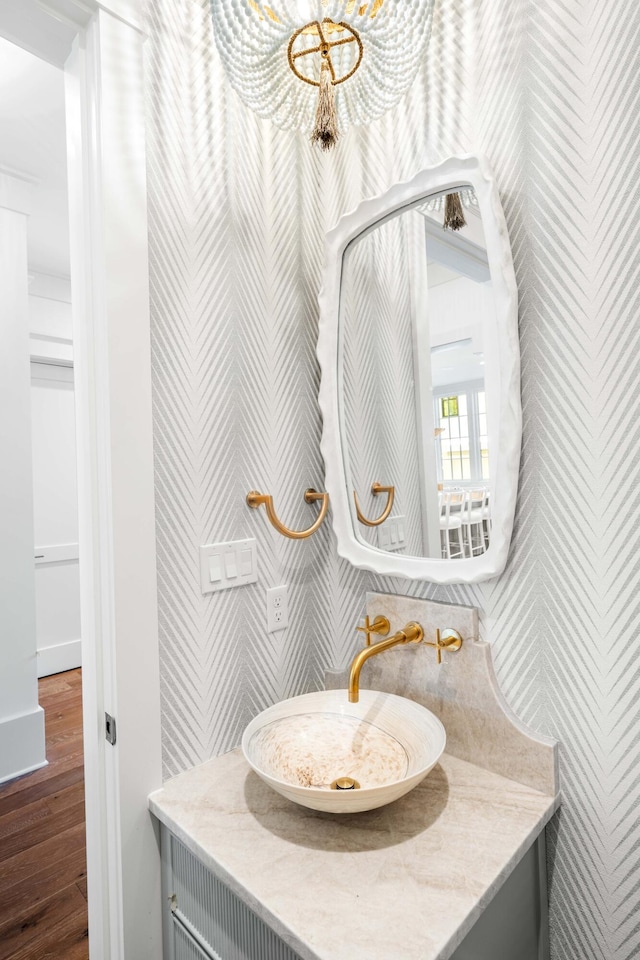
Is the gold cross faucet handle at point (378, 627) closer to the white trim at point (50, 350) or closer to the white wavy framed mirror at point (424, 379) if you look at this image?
the white wavy framed mirror at point (424, 379)

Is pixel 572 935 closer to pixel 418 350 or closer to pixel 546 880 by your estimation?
pixel 546 880

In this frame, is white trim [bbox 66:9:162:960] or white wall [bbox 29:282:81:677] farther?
white wall [bbox 29:282:81:677]

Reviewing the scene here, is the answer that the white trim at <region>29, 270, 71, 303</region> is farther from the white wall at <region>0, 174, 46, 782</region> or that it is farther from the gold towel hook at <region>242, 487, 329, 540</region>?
the gold towel hook at <region>242, 487, 329, 540</region>

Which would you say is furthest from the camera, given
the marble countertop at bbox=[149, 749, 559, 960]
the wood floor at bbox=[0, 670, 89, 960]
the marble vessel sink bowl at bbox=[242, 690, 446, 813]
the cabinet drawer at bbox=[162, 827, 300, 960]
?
the wood floor at bbox=[0, 670, 89, 960]

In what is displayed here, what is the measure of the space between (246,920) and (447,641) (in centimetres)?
56

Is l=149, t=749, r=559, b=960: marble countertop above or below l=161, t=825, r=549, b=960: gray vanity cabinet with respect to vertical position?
above

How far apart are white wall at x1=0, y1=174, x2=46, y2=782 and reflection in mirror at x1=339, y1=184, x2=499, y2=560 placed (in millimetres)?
1980

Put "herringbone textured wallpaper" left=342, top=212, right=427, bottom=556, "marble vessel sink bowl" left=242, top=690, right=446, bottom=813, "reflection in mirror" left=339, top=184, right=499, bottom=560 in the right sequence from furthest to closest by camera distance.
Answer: "herringbone textured wallpaper" left=342, top=212, right=427, bottom=556 < "reflection in mirror" left=339, top=184, right=499, bottom=560 < "marble vessel sink bowl" left=242, top=690, right=446, bottom=813

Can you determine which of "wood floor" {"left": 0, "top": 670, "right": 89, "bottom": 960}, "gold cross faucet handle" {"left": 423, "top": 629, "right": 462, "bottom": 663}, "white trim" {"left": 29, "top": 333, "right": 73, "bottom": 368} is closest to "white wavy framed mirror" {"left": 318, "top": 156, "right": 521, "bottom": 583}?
"gold cross faucet handle" {"left": 423, "top": 629, "right": 462, "bottom": 663}

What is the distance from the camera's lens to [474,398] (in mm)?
987

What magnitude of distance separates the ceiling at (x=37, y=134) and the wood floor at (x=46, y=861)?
2.49 metres

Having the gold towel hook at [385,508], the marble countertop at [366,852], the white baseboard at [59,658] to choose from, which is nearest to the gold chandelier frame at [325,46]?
the gold towel hook at [385,508]

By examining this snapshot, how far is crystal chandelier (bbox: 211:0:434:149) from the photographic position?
899 millimetres

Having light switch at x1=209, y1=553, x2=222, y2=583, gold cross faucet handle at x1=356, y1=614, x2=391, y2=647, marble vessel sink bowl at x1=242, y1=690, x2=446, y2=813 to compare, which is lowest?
marble vessel sink bowl at x1=242, y1=690, x2=446, y2=813
